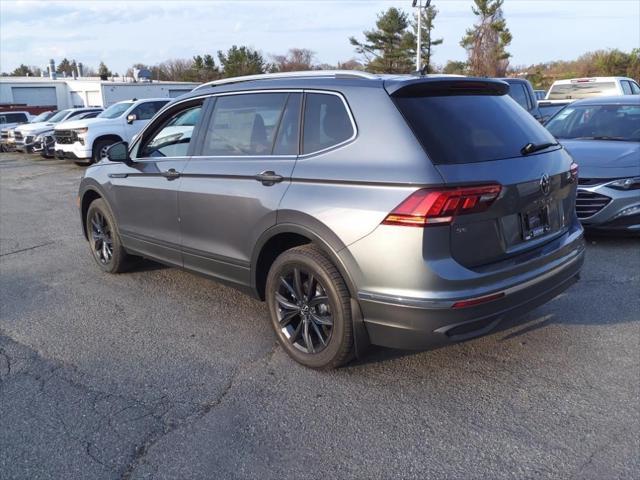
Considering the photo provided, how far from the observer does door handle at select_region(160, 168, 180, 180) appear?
4557 millimetres

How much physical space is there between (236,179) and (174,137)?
1308 millimetres

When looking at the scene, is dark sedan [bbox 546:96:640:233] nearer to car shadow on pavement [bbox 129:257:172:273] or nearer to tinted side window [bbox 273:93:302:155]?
tinted side window [bbox 273:93:302:155]

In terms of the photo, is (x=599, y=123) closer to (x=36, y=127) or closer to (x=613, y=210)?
(x=613, y=210)

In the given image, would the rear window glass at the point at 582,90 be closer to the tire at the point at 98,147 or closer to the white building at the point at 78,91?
the tire at the point at 98,147

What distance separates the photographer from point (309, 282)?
142 inches

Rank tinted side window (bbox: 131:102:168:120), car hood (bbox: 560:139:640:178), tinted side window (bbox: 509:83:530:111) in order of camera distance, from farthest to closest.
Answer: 1. tinted side window (bbox: 131:102:168:120)
2. tinted side window (bbox: 509:83:530:111)
3. car hood (bbox: 560:139:640:178)

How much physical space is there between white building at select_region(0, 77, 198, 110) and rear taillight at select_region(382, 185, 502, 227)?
115ft

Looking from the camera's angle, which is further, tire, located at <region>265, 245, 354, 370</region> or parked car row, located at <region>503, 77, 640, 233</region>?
parked car row, located at <region>503, 77, 640, 233</region>

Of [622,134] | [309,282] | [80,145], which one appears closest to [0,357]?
[309,282]

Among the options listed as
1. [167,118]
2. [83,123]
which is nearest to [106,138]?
[83,123]

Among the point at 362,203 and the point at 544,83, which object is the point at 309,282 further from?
the point at 544,83

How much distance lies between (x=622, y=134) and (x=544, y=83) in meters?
37.3

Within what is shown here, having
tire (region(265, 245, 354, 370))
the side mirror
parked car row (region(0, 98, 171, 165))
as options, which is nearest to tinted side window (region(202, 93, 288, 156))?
tire (region(265, 245, 354, 370))

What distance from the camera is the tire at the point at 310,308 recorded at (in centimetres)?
339
